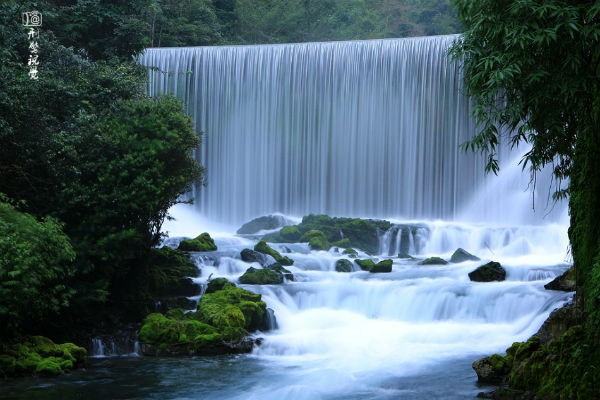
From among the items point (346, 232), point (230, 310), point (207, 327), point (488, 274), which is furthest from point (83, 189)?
point (346, 232)

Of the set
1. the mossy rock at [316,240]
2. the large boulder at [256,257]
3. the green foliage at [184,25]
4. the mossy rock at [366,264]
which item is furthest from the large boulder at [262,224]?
the green foliage at [184,25]

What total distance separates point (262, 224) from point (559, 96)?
16456 mm

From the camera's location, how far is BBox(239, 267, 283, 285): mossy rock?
57.1ft

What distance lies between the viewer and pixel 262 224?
25.9m

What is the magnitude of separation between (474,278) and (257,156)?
13338 mm

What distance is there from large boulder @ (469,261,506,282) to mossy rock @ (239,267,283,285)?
4230 millimetres

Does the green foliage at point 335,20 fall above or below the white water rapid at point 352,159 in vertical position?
above

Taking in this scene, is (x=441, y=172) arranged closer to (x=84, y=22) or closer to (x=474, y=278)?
(x=474, y=278)

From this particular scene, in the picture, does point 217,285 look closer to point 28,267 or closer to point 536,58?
point 28,267

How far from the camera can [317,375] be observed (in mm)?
12688

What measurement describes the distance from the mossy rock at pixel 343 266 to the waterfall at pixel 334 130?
7.98 meters

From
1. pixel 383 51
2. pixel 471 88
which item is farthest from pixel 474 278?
pixel 383 51

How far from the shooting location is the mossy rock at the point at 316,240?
21891mm

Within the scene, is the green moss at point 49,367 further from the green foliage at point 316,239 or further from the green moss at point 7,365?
the green foliage at point 316,239
